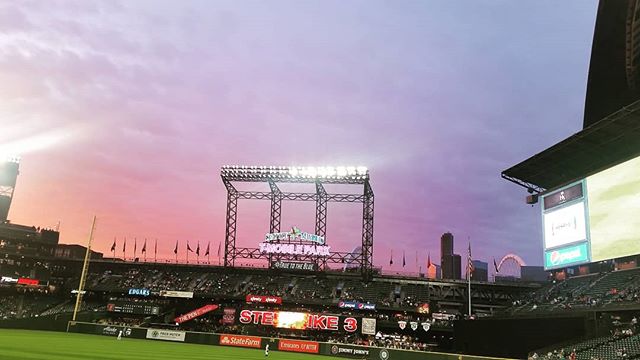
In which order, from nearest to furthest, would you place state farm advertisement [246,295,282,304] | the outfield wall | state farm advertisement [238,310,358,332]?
the outfield wall < state farm advertisement [238,310,358,332] < state farm advertisement [246,295,282,304]

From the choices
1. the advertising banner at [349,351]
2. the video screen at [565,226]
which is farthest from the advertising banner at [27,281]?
the video screen at [565,226]

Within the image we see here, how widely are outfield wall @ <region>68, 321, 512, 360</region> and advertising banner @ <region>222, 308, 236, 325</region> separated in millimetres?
11432

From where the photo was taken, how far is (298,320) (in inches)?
2168

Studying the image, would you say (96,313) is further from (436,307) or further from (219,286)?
(436,307)

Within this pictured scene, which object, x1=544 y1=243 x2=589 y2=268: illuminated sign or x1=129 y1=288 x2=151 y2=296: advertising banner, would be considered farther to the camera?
x1=129 y1=288 x2=151 y2=296: advertising banner

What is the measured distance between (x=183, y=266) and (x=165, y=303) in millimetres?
8188

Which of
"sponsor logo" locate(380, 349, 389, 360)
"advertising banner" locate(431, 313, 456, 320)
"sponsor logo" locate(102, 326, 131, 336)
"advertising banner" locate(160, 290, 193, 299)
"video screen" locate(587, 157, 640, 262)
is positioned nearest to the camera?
"video screen" locate(587, 157, 640, 262)

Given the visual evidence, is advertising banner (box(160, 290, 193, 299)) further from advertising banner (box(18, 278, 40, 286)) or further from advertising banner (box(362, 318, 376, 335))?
advertising banner (box(18, 278, 40, 286))

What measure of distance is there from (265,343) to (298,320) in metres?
11.8

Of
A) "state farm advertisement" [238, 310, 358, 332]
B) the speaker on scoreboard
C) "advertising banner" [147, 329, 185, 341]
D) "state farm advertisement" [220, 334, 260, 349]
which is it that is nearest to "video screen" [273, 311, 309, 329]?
"state farm advertisement" [238, 310, 358, 332]

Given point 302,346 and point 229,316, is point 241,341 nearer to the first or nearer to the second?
point 302,346

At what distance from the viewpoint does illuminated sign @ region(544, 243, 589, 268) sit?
34.3 m

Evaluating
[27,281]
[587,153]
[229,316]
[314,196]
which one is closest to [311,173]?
[314,196]

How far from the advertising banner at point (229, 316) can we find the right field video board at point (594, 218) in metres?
35.0
